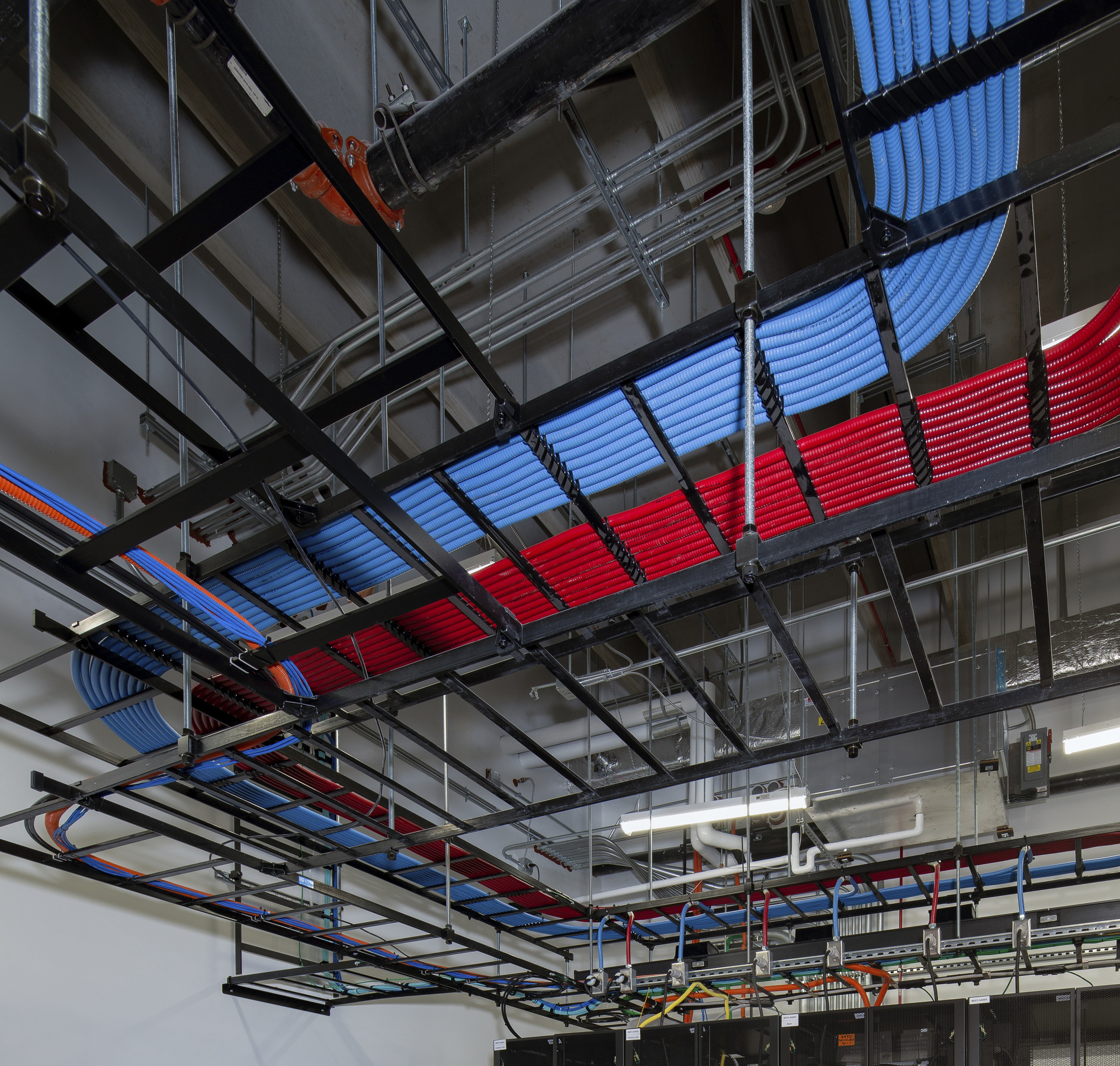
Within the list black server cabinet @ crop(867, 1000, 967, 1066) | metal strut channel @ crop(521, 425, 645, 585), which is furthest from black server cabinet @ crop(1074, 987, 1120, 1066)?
metal strut channel @ crop(521, 425, 645, 585)

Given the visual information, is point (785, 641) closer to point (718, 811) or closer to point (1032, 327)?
point (1032, 327)

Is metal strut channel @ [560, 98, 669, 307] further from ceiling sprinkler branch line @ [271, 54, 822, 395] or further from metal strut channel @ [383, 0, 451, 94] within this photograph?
metal strut channel @ [383, 0, 451, 94]

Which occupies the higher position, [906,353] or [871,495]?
Answer: [906,353]

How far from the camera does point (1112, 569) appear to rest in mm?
7387

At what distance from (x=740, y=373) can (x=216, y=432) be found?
13.0ft

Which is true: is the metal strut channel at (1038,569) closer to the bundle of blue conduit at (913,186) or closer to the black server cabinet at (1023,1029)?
the bundle of blue conduit at (913,186)

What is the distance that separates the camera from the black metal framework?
6.41 feet

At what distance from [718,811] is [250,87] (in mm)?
3989

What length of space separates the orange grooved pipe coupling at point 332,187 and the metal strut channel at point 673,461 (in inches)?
53.1

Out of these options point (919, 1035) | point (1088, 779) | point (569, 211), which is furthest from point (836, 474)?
point (1088, 779)

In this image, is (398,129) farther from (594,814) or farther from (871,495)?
(594,814)

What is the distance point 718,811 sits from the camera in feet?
15.2

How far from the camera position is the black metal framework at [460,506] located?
195 cm

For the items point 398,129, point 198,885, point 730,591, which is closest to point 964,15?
point 730,591
